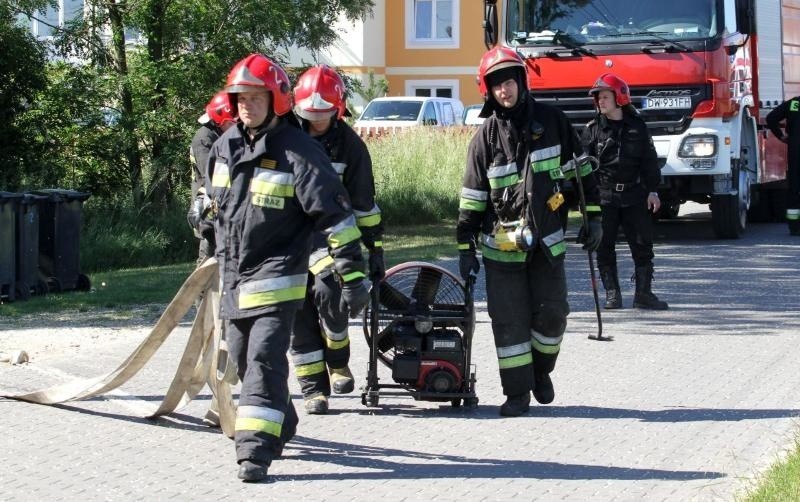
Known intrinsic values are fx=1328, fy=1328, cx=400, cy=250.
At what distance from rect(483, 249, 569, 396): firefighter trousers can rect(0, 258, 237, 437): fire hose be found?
157 centimetres

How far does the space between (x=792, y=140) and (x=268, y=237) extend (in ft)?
39.7

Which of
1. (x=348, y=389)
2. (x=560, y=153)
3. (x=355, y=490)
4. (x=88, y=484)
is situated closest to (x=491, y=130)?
(x=560, y=153)

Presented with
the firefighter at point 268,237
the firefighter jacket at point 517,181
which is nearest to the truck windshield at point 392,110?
the firefighter jacket at point 517,181

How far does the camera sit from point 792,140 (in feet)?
54.8

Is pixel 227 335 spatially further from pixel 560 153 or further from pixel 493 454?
pixel 560 153

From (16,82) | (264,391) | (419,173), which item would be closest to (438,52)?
(419,173)

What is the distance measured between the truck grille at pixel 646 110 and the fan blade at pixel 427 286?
295 inches

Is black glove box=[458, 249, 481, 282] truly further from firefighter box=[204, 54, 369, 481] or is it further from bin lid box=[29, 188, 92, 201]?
bin lid box=[29, 188, 92, 201]

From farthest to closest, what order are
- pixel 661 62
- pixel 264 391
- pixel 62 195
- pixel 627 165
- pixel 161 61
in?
pixel 161 61 → pixel 661 62 → pixel 62 195 → pixel 627 165 → pixel 264 391

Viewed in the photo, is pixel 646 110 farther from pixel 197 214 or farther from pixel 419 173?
pixel 197 214

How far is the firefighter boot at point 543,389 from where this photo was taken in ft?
24.6

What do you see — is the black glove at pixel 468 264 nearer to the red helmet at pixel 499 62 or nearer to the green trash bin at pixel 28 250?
the red helmet at pixel 499 62

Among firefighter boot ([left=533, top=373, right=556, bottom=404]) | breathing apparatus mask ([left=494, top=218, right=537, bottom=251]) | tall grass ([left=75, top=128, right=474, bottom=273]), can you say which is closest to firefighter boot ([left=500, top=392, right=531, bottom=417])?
firefighter boot ([left=533, top=373, right=556, bottom=404])

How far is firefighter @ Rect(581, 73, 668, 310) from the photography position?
37.0 ft
